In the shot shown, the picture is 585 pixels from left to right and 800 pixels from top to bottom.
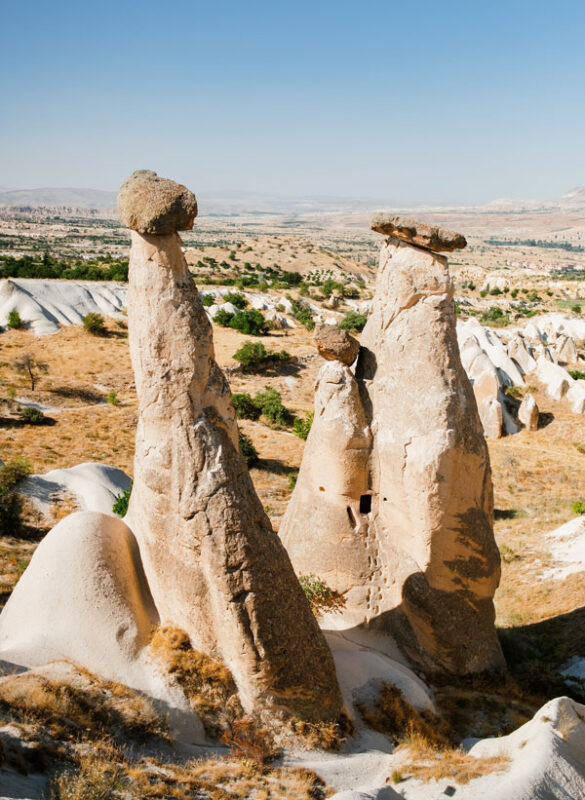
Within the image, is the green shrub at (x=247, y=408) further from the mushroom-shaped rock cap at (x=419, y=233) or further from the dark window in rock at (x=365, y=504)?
the mushroom-shaped rock cap at (x=419, y=233)

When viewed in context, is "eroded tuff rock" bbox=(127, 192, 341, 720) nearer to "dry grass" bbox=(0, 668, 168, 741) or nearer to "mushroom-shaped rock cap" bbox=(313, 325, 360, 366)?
"dry grass" bbox=(0, 668, 168, 741)

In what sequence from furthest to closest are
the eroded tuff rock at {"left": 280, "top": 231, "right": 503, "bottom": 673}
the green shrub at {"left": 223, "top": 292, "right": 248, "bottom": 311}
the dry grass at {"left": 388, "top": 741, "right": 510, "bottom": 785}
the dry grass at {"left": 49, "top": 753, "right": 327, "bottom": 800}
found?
the green shrub at {"left": 223, "top": 292, "right": 248, "bottom": 311}
the eroded tuff rock at {"left": 280, "top": 231, "right": 503, "bottom": 673}
the dry grass at {"left": 388, "top": 741, "right": 510, "bottom": 785}
the dry grass at {"left": 49, "top": 753, "right": 327, "bottom": 800}

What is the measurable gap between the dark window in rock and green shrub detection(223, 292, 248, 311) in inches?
1380

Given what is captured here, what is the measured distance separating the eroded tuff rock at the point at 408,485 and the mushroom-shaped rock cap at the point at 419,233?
16cm

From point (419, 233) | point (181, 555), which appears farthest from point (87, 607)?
point (419, 233)

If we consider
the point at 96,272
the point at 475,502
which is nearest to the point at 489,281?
the point at 96,272

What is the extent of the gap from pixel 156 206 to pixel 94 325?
32.4 m

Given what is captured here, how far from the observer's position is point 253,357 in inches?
1224

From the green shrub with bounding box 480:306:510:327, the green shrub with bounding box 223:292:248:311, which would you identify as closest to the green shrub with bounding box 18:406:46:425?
the green shrub with bounding box 223:292:248:311

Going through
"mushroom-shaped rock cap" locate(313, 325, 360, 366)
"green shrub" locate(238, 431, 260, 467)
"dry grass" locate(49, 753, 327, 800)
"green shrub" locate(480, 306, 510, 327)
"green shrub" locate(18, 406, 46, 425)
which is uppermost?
"mushroom-shaped rock cap" locate(313, 325, 360, 366)

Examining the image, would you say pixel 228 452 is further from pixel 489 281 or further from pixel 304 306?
pixel 489 281

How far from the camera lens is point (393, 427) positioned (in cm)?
779

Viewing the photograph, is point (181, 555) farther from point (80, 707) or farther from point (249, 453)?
point (249, 453)

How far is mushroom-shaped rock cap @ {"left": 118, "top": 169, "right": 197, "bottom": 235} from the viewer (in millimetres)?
5082
